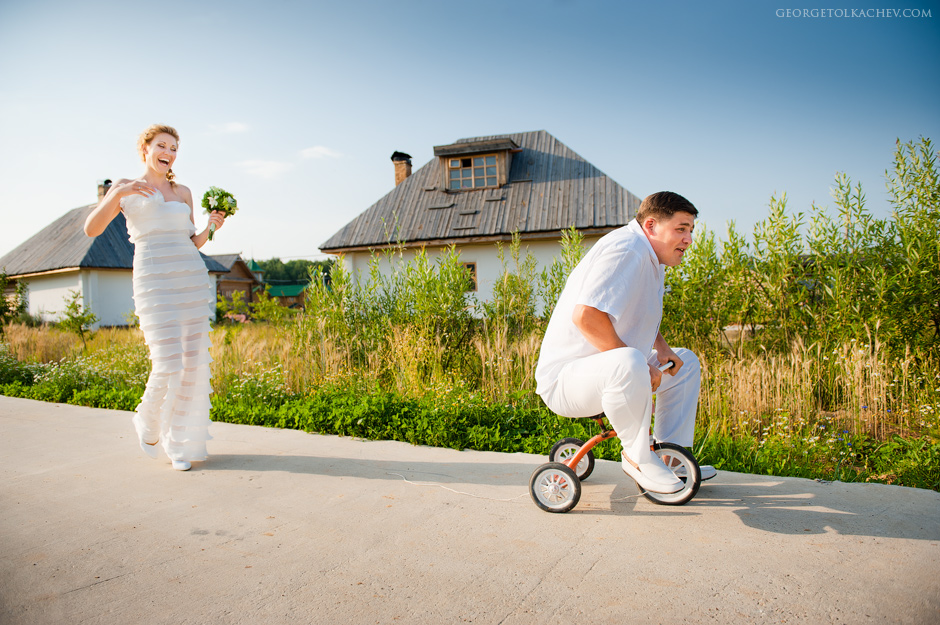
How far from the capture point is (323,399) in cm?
567

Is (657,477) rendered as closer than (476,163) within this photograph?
Yes

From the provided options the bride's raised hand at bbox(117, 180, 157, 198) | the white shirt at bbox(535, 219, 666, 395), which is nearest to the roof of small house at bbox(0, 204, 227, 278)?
the bride's raised hand at bbox(117, 180, 157, 198)

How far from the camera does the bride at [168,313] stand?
158 inches

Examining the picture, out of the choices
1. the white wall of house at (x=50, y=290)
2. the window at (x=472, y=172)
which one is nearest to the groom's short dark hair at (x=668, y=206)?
the window at (x=472, y=172)

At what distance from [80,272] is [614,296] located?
26856mm

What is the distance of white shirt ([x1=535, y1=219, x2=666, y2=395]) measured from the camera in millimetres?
2949

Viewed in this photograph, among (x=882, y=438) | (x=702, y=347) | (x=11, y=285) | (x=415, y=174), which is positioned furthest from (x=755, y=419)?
(x=11, y=285)

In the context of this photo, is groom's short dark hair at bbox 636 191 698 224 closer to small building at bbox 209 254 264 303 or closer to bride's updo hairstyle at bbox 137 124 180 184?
bride's updo hairstyle at bbox 137 124 180 184

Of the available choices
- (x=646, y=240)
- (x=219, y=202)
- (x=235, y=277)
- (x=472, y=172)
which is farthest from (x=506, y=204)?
(x=235, y=277)

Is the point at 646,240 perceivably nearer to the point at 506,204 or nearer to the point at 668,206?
the point at 668,206

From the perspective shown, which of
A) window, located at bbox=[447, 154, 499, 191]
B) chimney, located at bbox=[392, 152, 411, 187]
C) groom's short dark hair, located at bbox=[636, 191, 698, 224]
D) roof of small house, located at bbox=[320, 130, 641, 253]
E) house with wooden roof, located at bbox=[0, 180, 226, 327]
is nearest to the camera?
groom's short dark hair, located at bbox=[636, 191, 698, 224]

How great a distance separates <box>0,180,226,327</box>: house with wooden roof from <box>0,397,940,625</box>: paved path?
75.1 ft

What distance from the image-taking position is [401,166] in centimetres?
2284

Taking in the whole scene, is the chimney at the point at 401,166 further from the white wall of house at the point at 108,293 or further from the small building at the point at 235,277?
the small building at the point at 235,277
